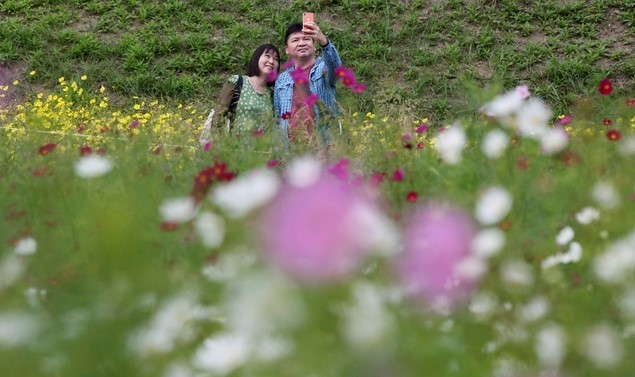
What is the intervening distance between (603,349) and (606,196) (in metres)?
0.53

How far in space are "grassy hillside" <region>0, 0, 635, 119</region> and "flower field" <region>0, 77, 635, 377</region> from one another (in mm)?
5013

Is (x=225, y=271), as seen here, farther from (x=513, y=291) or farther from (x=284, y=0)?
(x=284, y=0)

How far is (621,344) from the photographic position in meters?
1.18

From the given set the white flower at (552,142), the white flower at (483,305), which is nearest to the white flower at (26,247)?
the white flower at (483,305)

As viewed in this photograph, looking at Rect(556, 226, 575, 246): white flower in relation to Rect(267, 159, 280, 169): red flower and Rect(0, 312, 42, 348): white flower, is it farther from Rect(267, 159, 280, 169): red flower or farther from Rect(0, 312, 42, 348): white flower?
Rect(267, 159, 280, 169): red flower

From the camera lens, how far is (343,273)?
96 centimetres

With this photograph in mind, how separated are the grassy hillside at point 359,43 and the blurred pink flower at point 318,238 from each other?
5.80 metres

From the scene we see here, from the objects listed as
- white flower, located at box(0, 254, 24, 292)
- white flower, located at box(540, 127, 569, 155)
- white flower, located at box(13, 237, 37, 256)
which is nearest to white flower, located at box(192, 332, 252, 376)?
white flower, located at box(0, 254, 24, 292)

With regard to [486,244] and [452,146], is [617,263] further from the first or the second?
[452,146]

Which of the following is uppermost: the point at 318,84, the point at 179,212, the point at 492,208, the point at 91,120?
the point at 179,212

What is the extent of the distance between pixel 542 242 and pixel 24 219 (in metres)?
1.22

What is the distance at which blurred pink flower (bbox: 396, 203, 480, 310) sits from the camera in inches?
43.2

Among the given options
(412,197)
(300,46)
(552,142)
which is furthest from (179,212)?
(300,46)

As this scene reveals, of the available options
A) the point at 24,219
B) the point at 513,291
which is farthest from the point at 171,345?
→ the point at 24,219
